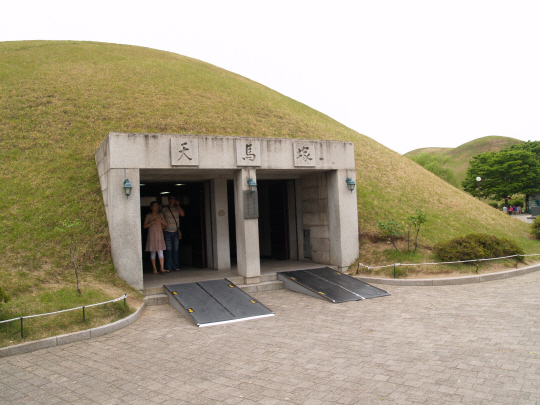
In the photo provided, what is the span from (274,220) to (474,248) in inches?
275

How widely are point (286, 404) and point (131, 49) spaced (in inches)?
1367

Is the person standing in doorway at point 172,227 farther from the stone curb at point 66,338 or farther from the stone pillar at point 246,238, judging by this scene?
the stone curb at point 66,338

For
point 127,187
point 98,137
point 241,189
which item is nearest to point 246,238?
point 241,189

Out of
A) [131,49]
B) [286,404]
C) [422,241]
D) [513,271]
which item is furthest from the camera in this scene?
[131,49]

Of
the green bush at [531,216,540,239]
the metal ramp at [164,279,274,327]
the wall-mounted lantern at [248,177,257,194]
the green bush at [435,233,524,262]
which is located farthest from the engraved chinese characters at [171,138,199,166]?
the green bush at [531,216,540,239]

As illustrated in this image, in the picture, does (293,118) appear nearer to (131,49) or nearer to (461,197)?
(461,197)

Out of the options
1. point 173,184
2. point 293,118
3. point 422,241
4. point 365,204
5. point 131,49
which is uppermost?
point 131,49

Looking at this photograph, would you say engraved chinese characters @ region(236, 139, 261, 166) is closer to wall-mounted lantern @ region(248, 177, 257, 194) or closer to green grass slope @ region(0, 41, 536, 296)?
wall-mounted lantern @ region(248, 177, 257, 194)

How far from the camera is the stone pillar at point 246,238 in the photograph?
11070 millimetres

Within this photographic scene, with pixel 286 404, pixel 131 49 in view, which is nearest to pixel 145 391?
pixel 286 404

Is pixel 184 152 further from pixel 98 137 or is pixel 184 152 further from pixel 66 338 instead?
pixel 98 137

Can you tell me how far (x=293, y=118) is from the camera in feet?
79.9

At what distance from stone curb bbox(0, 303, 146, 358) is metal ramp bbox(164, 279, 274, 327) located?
1280 mm

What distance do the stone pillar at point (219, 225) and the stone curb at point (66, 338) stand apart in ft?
14.8
